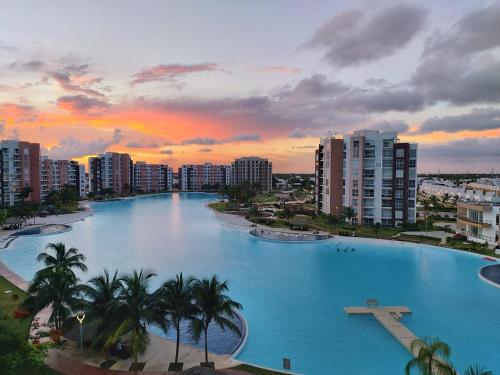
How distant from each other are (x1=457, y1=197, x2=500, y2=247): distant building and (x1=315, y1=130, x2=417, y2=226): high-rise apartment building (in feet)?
24.8

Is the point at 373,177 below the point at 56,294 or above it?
above

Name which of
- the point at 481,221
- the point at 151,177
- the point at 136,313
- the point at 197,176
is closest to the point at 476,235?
the point at 481,221

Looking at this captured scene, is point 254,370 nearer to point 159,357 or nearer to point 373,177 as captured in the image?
point 159,357

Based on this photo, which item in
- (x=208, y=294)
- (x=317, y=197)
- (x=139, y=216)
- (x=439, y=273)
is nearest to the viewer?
(x=208, y=294)

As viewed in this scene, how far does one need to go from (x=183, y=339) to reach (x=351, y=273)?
1712 cm

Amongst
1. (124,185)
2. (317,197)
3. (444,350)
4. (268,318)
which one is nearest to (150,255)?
(268,318)

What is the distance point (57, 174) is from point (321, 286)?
89615 mm

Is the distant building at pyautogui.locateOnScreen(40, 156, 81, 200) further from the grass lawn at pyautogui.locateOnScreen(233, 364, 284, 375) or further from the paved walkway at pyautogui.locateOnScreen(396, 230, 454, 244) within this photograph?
the grass lawn at pyautogui.locateOnScreen(233, 364, 284, 375)

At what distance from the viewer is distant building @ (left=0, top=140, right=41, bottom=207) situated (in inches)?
2569

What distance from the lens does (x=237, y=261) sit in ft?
107

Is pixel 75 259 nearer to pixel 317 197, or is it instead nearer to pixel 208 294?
pixel 208 294

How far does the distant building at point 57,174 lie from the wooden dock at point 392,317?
81300 millimetres

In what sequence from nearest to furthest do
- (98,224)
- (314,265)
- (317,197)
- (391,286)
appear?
(391,286), (314,265), (98,224), (317,197)

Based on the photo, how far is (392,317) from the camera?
19.7 meters
